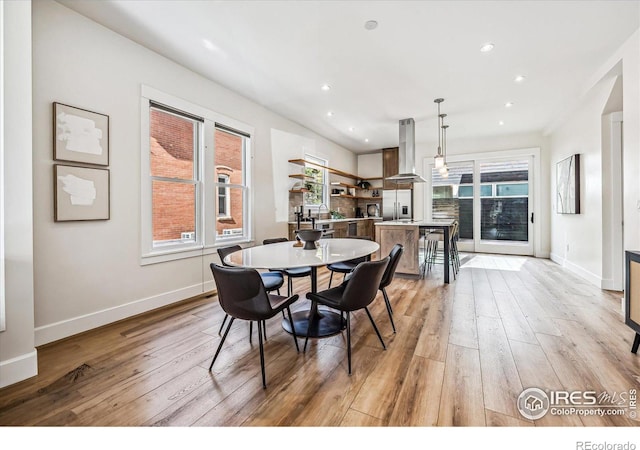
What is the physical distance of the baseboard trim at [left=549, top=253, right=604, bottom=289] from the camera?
3914 mm

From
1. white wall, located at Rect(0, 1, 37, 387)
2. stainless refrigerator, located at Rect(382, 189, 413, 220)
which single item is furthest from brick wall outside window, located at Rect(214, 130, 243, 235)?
stainless refrigerator, located at Rect(382, 189, 413, 220)

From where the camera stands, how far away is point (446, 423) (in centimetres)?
142

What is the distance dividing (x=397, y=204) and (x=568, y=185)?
11.7ft

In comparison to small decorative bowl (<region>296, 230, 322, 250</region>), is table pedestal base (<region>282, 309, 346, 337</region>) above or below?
below

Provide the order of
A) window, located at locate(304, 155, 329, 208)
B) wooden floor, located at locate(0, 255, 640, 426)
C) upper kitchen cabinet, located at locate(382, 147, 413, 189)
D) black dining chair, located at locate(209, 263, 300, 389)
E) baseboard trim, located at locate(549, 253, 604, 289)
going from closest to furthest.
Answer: wooden floor, located at locate(0, 255, 640, 426) → black dining chair, located at locate(209, 263, 300, 389) → baseboard trim, located at locate(549, 253, 604, 289) → window, located at locate(304, 155, 329, 208) → upper kitchen cabinet, located at locate(382, 147, 413, 189)

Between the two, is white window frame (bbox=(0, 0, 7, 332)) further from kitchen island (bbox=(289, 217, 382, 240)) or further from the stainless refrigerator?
the stainless refrigerator

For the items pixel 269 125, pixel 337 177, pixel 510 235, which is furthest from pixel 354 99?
pixel 510 235

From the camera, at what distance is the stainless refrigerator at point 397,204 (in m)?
7.58

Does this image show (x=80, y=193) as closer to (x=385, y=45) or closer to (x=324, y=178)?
(x=385, y=45)

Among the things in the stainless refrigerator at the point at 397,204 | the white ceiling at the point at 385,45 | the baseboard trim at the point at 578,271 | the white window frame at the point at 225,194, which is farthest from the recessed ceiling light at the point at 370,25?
Result: the stainless refrigerator at the point at 397,204

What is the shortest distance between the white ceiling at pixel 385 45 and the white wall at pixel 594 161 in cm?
24

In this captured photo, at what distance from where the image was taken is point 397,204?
25.3ft

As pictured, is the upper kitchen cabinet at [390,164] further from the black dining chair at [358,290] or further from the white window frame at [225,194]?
the black dining chair at [358,290]

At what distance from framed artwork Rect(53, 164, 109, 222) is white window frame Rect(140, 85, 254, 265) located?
395 mm
